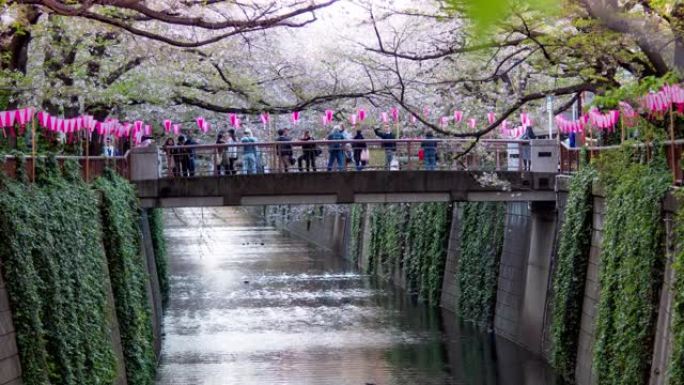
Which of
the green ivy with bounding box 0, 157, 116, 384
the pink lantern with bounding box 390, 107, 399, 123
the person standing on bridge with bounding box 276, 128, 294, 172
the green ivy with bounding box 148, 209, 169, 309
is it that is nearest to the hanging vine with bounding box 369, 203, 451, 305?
the pink lantern with bounding box 390, 107, 399, 123

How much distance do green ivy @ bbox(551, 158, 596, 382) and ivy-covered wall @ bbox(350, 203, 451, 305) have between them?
1187cm

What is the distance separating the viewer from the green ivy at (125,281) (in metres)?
20.7

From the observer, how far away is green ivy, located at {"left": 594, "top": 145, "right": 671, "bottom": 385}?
54.2 ft

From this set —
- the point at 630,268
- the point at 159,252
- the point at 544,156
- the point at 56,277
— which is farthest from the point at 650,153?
the point at 159,252

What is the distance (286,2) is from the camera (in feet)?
52.5

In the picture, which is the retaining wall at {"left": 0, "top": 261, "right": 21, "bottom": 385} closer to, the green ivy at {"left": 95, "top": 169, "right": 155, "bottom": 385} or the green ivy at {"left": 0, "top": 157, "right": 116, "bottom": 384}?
the green ivy at {"left": 0, "top": 157, "right": 116, "bottom": 384}

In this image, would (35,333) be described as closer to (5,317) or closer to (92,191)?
(5,317)

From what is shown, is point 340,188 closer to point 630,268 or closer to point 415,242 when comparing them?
point 630,268

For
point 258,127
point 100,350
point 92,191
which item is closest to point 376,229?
point 258,127

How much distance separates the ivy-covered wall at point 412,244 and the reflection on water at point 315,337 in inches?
29.5

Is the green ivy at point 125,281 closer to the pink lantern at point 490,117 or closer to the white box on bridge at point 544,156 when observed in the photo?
the pink lantern at point 490,117

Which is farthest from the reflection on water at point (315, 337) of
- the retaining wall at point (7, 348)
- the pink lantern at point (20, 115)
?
the retaining wall at point (7, 348)

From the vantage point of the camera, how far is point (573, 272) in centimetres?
2214

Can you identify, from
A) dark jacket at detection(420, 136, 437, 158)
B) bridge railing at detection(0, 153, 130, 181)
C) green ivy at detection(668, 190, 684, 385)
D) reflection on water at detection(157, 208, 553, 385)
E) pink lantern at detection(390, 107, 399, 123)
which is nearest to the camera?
green ivy at detection(668, 190, 684, 385)
